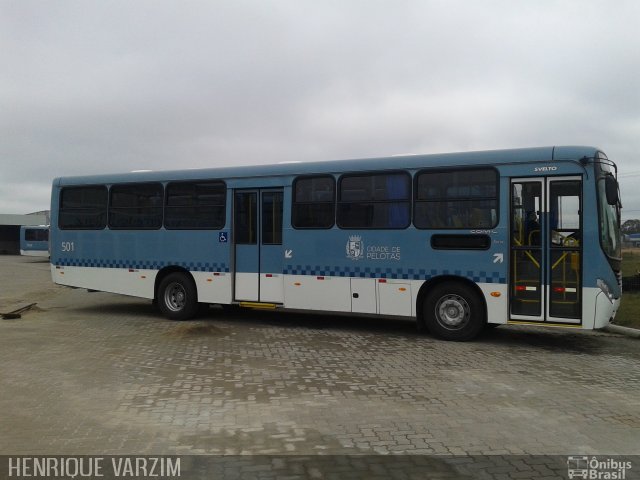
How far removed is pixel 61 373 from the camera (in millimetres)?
7008

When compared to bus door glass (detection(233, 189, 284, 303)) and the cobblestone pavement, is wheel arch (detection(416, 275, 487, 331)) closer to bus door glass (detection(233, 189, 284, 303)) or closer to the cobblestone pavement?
the cobblestone pavement

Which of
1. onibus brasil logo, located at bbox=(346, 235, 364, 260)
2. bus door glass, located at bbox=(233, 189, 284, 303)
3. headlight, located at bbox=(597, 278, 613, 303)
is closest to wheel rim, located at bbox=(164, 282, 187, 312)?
bus door glass, located at bbox=(233, 189, 284, 303)

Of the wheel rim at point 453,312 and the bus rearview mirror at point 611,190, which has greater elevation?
the bus rearview mirror at point 611,190

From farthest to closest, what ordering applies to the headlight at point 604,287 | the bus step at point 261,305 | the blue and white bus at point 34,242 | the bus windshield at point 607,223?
the blue and white bus at point 34,242 → the bus step at point 261,305 → the bus windshield at point 607,223 → the headlight at point 604,287

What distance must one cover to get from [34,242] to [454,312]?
149ft

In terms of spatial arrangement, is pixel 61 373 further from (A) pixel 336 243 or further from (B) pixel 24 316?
(B) pixel 24 316

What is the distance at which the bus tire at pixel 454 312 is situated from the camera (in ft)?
29.7

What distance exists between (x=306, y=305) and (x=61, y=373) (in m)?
4.70

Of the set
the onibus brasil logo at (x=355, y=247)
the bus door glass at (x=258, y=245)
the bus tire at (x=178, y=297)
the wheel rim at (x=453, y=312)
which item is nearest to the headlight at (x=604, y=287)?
the wheel rim at (x=453, y=312)

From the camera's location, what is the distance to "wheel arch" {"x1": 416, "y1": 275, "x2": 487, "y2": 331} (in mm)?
9055

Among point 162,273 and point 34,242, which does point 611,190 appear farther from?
point 34,242

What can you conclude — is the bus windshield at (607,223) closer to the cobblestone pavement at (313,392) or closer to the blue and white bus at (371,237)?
the blue and white bus at (371,237)

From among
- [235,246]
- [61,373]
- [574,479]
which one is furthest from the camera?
[235,246]

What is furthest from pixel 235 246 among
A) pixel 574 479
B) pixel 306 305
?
pixel 574 479
